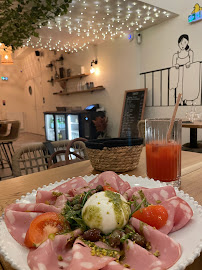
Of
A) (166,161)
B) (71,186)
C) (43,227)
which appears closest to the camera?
(43,227)

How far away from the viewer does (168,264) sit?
40 cm

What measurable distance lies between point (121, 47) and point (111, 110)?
1.58m

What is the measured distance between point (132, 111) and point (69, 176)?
158 inches

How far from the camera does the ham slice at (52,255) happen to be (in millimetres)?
408

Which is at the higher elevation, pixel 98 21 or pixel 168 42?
pixel 98 21

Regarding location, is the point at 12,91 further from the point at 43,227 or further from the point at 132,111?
the point at 43,227

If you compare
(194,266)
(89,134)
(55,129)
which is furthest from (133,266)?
(55,129)

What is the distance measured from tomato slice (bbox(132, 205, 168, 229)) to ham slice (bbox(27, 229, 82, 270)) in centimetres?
17

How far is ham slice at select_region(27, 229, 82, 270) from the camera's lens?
408 mm

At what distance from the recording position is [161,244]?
458 millimetres

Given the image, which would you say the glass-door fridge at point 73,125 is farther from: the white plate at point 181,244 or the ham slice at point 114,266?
the ham slice at point 114,266

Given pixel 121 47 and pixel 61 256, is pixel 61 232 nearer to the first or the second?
pixel 61 256

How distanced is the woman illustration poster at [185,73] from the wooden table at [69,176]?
2.88 metres

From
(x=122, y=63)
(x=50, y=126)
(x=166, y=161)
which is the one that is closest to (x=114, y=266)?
(x=166, y=161)
